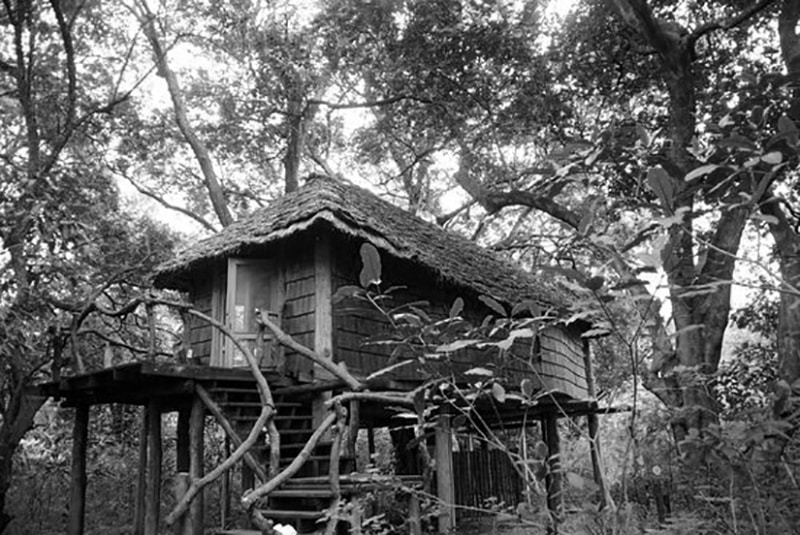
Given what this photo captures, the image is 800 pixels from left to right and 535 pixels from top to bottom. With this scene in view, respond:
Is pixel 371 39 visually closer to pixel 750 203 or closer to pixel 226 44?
pixel 226 44

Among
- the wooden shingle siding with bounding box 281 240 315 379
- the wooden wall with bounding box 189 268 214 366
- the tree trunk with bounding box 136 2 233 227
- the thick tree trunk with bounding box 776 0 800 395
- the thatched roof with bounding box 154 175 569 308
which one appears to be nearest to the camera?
the thick tree trunk with bounding box 776 0 800 395

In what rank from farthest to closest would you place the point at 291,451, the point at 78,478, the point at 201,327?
the point at 201,327, the point at 78,478, the point at 291,451

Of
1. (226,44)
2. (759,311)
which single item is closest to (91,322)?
(226,44)

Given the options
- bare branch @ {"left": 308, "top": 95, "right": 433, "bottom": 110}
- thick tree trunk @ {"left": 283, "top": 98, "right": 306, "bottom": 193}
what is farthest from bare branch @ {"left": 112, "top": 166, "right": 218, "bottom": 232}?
bare branch @ {"left": 308, "top": 95, "right": 433, "bottom": 110}

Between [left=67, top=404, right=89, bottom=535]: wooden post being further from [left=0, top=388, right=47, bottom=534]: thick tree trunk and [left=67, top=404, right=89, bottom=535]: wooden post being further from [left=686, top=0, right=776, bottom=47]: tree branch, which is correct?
[left=686, top=0, right=776, bottom=47]: tree branch

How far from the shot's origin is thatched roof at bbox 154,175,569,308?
816cm

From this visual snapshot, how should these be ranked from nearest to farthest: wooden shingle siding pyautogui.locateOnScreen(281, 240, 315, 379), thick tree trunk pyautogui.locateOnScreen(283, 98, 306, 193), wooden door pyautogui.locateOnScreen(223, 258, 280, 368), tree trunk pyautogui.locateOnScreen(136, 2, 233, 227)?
wooden shingle siding pyautogui.locateOnScreen(281, 240, 315, 379)
wooden door pyautogui.locateOnScreen(223, 258, 280, 368)
tree trunk pyautogui.locateOnScreen(136, 2, 233, 227)
thick tree trunk pyautogui.locateOnScreen(283, 98, 306, 193)

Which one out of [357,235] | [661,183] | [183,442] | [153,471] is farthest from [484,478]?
[661,183]

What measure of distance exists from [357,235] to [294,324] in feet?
5.01

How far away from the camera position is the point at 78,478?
339 inches

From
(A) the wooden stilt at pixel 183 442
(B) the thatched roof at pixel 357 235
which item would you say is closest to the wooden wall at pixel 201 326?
(B) the thatched roof at pixel 357 235

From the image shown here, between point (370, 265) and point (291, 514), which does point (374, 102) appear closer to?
point (291, 514)

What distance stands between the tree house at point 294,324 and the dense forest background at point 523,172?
4.32ft

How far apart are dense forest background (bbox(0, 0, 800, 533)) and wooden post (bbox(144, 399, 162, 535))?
1.22 m
